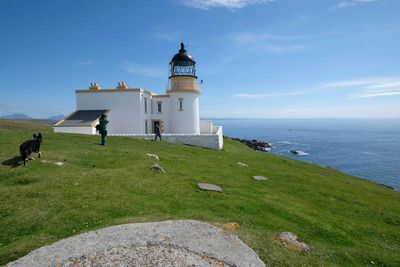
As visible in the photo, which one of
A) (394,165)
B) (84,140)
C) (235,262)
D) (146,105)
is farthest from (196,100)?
(394,165)

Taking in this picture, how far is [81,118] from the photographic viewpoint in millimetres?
45781

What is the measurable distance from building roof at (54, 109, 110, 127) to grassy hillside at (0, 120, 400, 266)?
15.8 metres

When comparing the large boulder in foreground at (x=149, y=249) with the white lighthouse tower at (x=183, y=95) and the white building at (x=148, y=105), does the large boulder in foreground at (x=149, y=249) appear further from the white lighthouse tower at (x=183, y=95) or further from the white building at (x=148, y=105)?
the white lighthouse tower at (x=183, y=95)

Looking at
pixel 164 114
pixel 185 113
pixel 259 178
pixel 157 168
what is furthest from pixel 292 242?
pixel 164 114

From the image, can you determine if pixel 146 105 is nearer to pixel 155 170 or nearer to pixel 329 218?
pixel 155 170

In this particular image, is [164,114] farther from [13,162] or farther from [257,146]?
[257,146]

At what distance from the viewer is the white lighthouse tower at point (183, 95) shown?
161 feet

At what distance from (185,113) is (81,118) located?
15.9 metres

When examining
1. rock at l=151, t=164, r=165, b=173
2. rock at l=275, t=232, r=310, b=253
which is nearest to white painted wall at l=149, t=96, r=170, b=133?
rock at l=151, t=164, r=165, b=173

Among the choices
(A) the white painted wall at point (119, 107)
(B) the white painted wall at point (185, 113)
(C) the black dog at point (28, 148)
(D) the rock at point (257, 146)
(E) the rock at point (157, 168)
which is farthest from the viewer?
(D) the rock at point (257, 146)

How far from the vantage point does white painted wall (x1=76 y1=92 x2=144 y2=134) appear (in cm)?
4769

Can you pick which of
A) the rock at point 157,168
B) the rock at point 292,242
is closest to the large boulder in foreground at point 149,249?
the rock at point 292,242

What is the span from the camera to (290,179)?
28.6 metres

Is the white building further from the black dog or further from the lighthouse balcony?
the black dog
